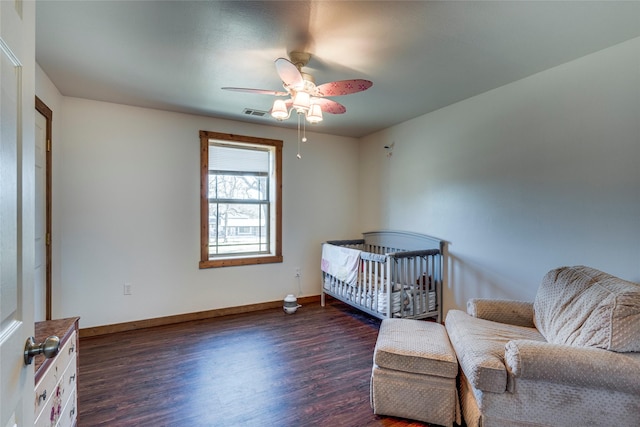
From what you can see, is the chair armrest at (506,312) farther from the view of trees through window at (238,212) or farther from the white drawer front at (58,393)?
the view of trees through window at (238,212)

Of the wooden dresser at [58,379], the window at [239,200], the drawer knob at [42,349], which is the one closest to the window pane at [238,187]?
the window at [239,200]

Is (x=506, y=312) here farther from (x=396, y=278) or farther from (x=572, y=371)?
(x=396, y=278)

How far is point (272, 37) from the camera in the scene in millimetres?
2008

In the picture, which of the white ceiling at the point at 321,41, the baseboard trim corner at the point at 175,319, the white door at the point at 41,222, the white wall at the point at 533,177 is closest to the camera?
the white ceiling at the point at 321,41

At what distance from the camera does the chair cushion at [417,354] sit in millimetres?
1822

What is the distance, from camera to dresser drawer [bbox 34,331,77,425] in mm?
1136

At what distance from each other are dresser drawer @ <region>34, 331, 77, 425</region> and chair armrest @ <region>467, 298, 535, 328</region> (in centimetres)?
254

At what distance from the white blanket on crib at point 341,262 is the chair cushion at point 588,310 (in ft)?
5.79

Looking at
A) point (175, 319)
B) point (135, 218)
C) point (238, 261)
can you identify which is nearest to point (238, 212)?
point (238, 261)

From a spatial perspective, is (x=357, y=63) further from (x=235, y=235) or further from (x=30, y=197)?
(x=235, y=235)

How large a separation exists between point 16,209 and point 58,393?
112 cm

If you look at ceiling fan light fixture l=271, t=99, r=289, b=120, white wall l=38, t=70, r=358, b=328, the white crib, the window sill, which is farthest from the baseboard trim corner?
ceiling fan light fixture l=271, t=99, r=289, b=120

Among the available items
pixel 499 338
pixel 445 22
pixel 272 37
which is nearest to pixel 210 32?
pixel 272 37

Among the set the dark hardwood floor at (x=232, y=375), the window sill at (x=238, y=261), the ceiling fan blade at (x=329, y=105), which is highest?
the ceiling fan blade at (x=329, y=105)
